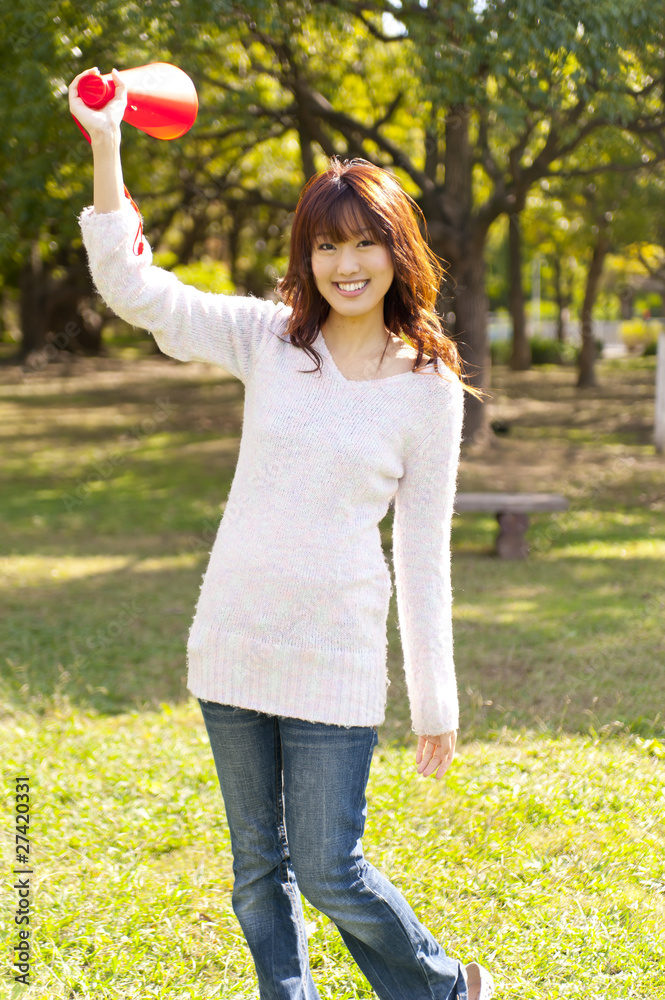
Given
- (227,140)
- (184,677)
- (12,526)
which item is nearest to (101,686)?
(184,677)

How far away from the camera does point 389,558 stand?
309 inches

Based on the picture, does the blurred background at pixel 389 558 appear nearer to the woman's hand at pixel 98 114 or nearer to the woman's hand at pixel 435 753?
the woman's hand at pixel 435 753

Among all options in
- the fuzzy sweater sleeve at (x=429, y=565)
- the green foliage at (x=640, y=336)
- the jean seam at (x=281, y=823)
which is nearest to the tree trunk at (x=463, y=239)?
the fuzzy sweater sleeve at (x=429, y=565)

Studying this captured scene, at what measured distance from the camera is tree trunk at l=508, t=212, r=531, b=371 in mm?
21797

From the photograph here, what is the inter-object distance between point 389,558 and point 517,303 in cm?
1769

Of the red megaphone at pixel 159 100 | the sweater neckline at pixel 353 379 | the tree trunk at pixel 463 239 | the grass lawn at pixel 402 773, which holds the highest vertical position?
the tree trunk at pixel 463 239

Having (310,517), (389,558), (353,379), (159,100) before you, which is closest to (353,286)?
(353,379)

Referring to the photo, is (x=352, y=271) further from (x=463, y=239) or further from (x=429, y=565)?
(x=463, y=239)

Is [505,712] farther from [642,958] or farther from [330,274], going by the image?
[330,274]

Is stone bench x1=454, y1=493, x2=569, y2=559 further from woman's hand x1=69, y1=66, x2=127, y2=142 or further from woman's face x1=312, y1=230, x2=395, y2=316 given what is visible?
woman's hand x1=69, y1=66, x2=127, y2=142

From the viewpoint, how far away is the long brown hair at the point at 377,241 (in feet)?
6.61

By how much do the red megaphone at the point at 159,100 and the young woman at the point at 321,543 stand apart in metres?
0.11

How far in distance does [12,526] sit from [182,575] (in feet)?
8.70

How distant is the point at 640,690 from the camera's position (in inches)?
191
